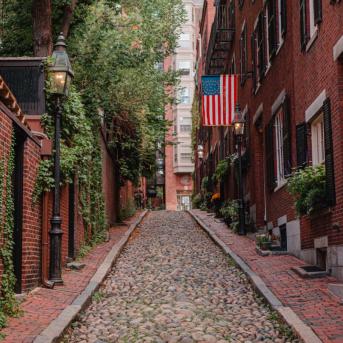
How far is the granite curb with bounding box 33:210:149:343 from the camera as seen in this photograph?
716 cm

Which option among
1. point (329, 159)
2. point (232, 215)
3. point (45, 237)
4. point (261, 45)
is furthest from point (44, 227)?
point (232, 215)

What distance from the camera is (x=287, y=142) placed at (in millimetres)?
14195

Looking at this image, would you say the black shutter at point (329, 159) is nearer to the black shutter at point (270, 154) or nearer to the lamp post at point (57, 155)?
the lamp post at point (57, 155)

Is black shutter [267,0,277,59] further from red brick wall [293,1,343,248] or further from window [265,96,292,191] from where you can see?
red brick wall [293,1,343,248]

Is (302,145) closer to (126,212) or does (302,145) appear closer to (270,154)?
(270,154)

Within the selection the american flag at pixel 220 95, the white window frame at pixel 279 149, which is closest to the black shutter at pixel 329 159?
the white window frame at pixel 279 149

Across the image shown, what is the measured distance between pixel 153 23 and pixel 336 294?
14758 millimetres

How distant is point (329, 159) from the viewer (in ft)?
34.0

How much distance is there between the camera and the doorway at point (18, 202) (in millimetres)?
9633

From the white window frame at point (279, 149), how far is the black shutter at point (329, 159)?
4.47 meters

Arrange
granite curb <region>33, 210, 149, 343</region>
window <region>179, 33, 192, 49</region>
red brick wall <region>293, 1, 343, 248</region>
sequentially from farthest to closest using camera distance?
window <region>179, 33, 192, 49</region>
red brick wall <region>293, 1, 343, 248</region>
granite curb <region>33, 210, 149, 343</region>

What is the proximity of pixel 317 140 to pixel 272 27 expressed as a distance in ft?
15.7

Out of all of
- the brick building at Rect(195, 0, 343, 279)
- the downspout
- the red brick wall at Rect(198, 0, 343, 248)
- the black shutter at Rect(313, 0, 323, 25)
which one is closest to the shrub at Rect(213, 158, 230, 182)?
the brick building at Rect(195, 0, 343, 279)

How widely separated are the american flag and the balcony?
5.56m
